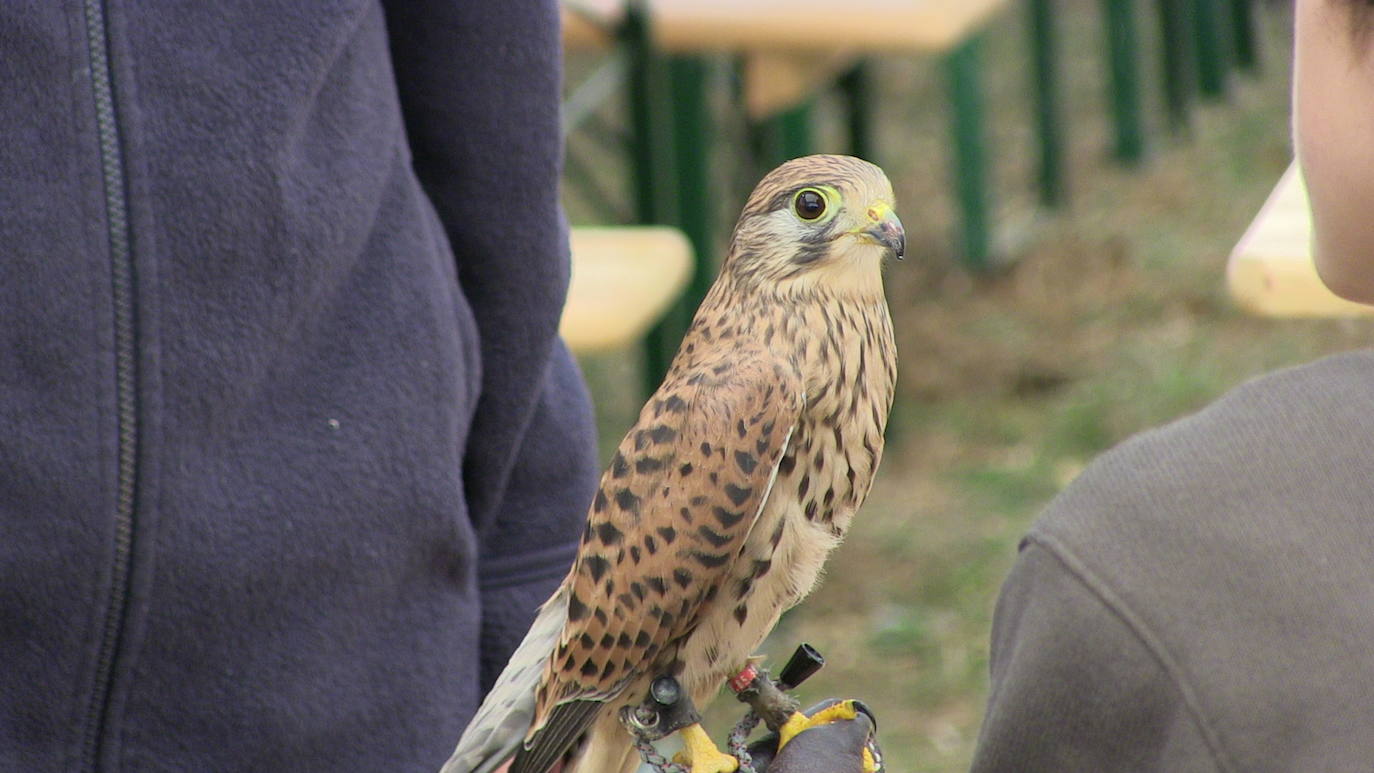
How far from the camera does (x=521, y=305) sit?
1.64 metres

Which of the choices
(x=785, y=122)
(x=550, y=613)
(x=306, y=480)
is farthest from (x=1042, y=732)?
(x=785, y=122)

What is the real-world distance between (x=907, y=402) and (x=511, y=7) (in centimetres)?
410

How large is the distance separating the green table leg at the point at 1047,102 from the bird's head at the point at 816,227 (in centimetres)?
633

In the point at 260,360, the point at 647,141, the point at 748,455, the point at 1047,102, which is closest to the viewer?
the point at 748,455

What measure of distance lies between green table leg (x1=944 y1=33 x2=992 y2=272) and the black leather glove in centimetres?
548

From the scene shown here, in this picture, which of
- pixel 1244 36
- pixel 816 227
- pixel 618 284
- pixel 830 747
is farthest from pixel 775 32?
pixel 1244 36

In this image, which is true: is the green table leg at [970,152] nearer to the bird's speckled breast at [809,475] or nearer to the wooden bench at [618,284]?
the wooden bench at [618,284]

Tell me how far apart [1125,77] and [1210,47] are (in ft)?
3.86

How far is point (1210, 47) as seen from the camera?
8.78m

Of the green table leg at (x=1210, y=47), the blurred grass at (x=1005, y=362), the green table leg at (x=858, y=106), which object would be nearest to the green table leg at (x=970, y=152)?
the blurred grass at (x=1005, y=362)

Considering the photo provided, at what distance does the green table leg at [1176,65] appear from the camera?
8383mm

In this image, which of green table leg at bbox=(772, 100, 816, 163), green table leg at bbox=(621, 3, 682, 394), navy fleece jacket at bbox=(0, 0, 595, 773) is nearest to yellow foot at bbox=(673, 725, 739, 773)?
navy fleece jacket at bbox=(0, 0, 595, 773)

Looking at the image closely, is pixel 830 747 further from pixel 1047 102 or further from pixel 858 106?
pixel 1047 102

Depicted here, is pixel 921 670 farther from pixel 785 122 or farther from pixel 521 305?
pixel 521 305
